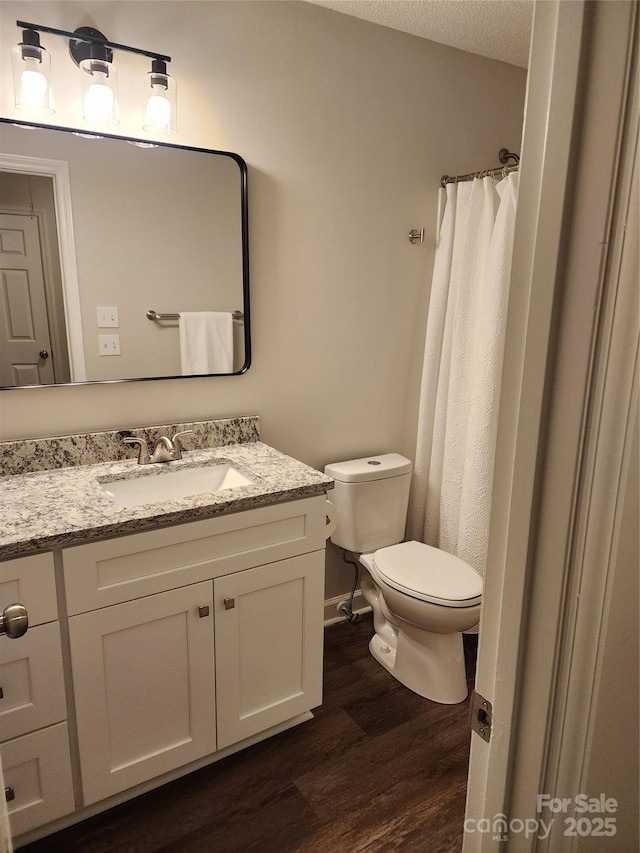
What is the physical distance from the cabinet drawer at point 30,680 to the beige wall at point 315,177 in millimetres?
686

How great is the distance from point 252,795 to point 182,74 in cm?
224

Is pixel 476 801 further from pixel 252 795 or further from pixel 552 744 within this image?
pixel 252 795

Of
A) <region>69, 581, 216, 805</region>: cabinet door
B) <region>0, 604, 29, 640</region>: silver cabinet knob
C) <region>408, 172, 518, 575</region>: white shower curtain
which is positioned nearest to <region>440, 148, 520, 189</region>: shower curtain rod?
<region>408, 172, 518, 575</region>: white shower curtain

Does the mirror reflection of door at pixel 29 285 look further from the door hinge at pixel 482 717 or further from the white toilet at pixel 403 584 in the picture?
the door hinge at pixel 482 717

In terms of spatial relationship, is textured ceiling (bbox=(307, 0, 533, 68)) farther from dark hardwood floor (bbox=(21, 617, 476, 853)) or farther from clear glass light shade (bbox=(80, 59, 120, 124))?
dark hardwood floor (bbox=(21, 617, 476, 853))

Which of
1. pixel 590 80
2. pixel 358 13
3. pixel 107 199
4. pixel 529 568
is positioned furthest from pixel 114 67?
pixel 529 568

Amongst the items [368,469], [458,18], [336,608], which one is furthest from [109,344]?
[458,18]

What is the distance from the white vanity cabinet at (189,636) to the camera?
4.77ft

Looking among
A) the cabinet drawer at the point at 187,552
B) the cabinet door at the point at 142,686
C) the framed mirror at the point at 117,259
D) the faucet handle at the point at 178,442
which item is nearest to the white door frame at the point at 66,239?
the framed mirror at the point at 117,259

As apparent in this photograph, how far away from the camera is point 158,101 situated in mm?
1723

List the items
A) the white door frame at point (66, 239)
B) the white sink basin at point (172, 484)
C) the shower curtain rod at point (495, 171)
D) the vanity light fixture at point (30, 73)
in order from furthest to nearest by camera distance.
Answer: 1. the shower curtain rod at point (495, 171)
2. the white sink basin at point (172, 484)
3. the white door frame at point (66, 239)
4. the vanity light fixture at point (30, 73)

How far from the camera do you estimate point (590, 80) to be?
0.51 meters

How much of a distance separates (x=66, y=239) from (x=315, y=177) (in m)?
0.93

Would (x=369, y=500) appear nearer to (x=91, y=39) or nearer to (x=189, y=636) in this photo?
(x=189, y=636)
